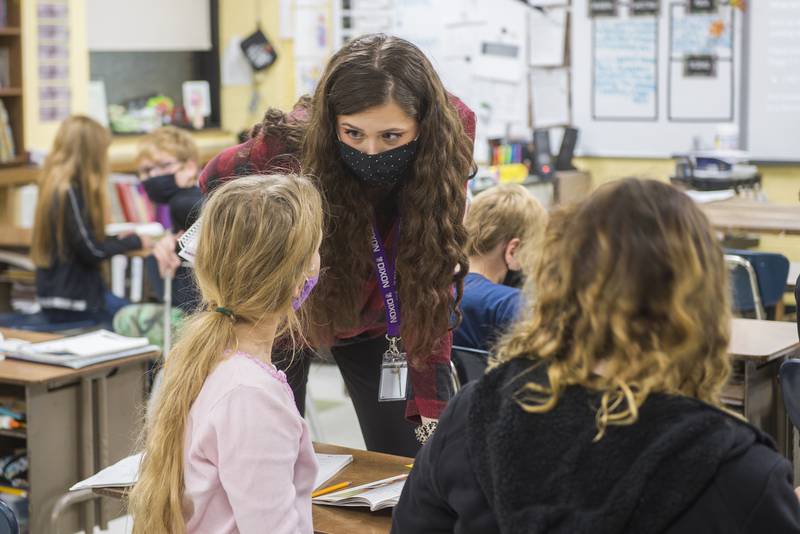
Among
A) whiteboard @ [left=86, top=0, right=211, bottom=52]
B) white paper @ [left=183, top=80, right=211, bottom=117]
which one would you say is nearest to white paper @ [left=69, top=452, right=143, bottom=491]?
whiteboard @ [left=86, top=0, right=211, bottom=52]

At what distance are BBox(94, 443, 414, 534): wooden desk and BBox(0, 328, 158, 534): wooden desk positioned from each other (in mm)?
1275

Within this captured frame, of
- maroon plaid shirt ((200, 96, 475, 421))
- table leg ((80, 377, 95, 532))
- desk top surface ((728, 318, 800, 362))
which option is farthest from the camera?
table leg ((80, 377, 95, 532))

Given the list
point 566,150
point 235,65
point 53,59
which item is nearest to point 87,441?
point 53,59

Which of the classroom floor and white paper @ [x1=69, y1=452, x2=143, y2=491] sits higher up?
white paper @ [x1=69, y1=452, x2=143, y2=491]

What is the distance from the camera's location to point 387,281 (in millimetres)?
2203

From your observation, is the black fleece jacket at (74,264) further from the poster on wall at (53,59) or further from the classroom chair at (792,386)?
the classroom chair at (792,386)

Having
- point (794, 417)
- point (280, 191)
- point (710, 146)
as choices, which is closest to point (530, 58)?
point (710, 146)

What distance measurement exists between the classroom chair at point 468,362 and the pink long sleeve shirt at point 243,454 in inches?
43.2

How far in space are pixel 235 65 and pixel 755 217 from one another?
405 centimetres

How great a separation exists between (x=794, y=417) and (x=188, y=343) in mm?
1339

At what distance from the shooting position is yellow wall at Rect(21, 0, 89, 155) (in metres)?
5.86

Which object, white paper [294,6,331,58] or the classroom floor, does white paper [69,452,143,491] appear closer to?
the classroom floor

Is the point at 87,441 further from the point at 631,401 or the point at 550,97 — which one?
the point at 550,97

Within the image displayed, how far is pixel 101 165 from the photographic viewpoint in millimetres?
4598
